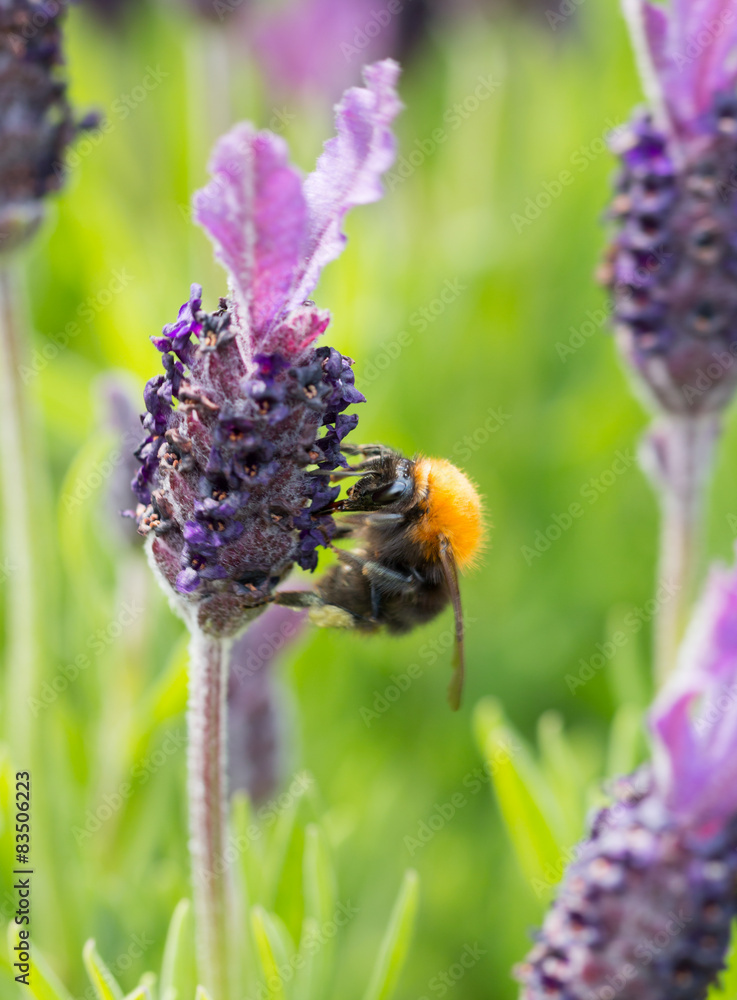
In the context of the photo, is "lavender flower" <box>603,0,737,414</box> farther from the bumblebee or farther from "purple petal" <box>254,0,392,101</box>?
"purple petal" <box>254,0,392,101</box>

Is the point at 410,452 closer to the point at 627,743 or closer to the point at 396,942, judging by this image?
the point at 627,743

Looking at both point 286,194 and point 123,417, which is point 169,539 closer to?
point 286,194

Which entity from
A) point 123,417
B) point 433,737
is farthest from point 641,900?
point 433,737

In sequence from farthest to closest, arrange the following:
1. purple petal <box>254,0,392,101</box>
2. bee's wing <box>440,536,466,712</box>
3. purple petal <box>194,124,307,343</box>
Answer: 1. purple petal <box>254,0,392,101</box>
2. bee's wing <box>440,536,466,712</box>
3. purple petal <box>194,124,307,343</box>

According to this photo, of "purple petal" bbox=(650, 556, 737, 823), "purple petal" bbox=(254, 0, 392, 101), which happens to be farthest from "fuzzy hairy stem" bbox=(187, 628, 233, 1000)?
"purple petal" bbox=(254, 0, 392, 101)

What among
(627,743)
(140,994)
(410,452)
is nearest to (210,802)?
(140,994)

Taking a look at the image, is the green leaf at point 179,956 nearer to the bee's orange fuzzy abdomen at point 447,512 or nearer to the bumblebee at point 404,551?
the bumblebee at point 404,551

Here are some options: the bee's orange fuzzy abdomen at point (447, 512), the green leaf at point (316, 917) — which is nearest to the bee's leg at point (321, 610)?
the bee's orange fuzzy abdomen at point (447, 512)
